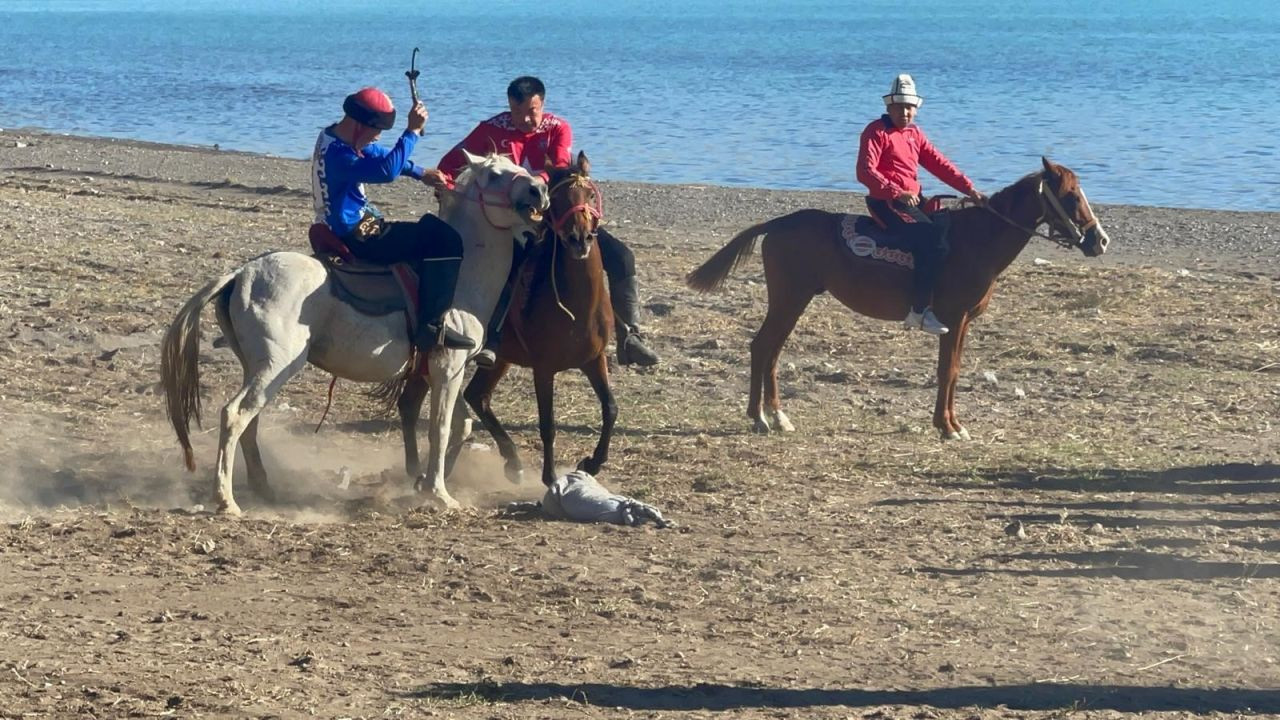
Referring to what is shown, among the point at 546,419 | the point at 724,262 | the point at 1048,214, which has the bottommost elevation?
the point at 546,419

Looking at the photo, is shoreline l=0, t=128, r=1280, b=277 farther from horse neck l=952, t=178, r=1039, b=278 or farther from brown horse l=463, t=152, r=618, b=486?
brown horse l=463, t=152, r=618, b=486

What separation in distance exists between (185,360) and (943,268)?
506cm

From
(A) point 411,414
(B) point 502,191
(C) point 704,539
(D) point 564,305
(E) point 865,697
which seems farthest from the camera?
(A) point 411,414

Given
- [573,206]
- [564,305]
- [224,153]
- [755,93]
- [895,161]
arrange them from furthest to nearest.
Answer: [755,93] → [224,153] → [895,161] → [564,305] → [573,206]

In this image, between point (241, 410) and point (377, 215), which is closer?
point (241, 410)

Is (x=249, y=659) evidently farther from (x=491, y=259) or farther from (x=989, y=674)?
(x=491, y=259)

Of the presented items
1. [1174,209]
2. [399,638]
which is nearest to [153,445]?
[399,638]

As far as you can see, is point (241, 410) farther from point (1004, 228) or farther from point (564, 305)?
point (1004, 228)

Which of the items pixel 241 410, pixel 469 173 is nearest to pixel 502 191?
pixel 469 173

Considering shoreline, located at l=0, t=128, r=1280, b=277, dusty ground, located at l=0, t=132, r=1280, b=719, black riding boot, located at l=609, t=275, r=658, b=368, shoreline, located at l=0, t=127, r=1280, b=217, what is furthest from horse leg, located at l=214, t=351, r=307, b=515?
shoreline, located at l=0, t=127, r=1280, b=217

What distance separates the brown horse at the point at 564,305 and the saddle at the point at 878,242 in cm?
268

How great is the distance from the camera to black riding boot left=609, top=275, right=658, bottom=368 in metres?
9.72

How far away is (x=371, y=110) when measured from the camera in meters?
8.30

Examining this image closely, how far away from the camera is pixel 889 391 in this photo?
39.8ft
